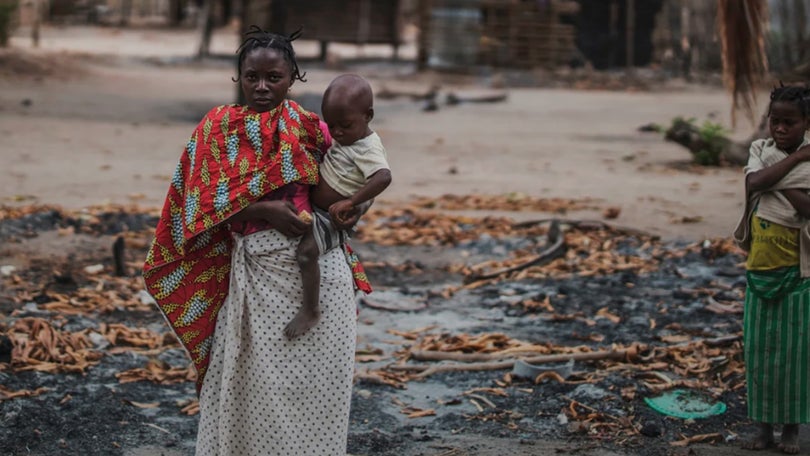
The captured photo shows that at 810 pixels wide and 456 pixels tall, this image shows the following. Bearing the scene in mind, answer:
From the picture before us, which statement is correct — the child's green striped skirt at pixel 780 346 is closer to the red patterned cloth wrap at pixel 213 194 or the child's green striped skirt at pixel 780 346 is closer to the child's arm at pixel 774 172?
the child's arm at pixel 774 172

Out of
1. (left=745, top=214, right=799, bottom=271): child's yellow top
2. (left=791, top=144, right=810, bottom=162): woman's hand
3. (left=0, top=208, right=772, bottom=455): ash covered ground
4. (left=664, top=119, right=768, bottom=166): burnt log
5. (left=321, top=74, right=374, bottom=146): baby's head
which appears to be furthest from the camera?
(left=664, top=119, right=768, bottom=166): burnt log


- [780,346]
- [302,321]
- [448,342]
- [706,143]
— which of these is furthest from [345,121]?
[706,143]

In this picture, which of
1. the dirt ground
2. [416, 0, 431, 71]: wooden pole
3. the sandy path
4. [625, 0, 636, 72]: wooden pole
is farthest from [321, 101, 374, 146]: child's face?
[625, 0, 636, 72]: wooden pole

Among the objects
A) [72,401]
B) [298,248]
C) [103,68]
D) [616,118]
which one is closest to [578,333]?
[72,401]

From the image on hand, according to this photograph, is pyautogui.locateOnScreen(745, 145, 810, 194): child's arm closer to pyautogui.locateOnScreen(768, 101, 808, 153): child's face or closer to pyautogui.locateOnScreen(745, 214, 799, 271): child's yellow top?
pyautogui.locateOnScreen(768, 101, 808, 153): child's face

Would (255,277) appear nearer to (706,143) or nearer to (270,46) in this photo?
(270,46)

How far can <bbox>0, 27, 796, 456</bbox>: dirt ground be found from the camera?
14.1 feet

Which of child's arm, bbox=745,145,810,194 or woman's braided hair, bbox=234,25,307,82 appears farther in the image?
child's arm, bbox=745,145,810,194

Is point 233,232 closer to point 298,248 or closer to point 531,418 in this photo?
point 298,248

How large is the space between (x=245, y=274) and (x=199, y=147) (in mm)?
376

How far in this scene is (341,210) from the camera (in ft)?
9.80

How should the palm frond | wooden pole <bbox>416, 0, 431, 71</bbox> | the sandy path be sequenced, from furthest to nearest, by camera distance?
wooden pole <bbox>416, 0, 431, 71</bbox> < the sandy path < the palm frond

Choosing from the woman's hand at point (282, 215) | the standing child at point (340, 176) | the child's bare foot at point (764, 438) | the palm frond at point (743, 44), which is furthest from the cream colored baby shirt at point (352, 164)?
the palm frond at point (743, 44)

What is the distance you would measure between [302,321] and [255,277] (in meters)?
0.19
